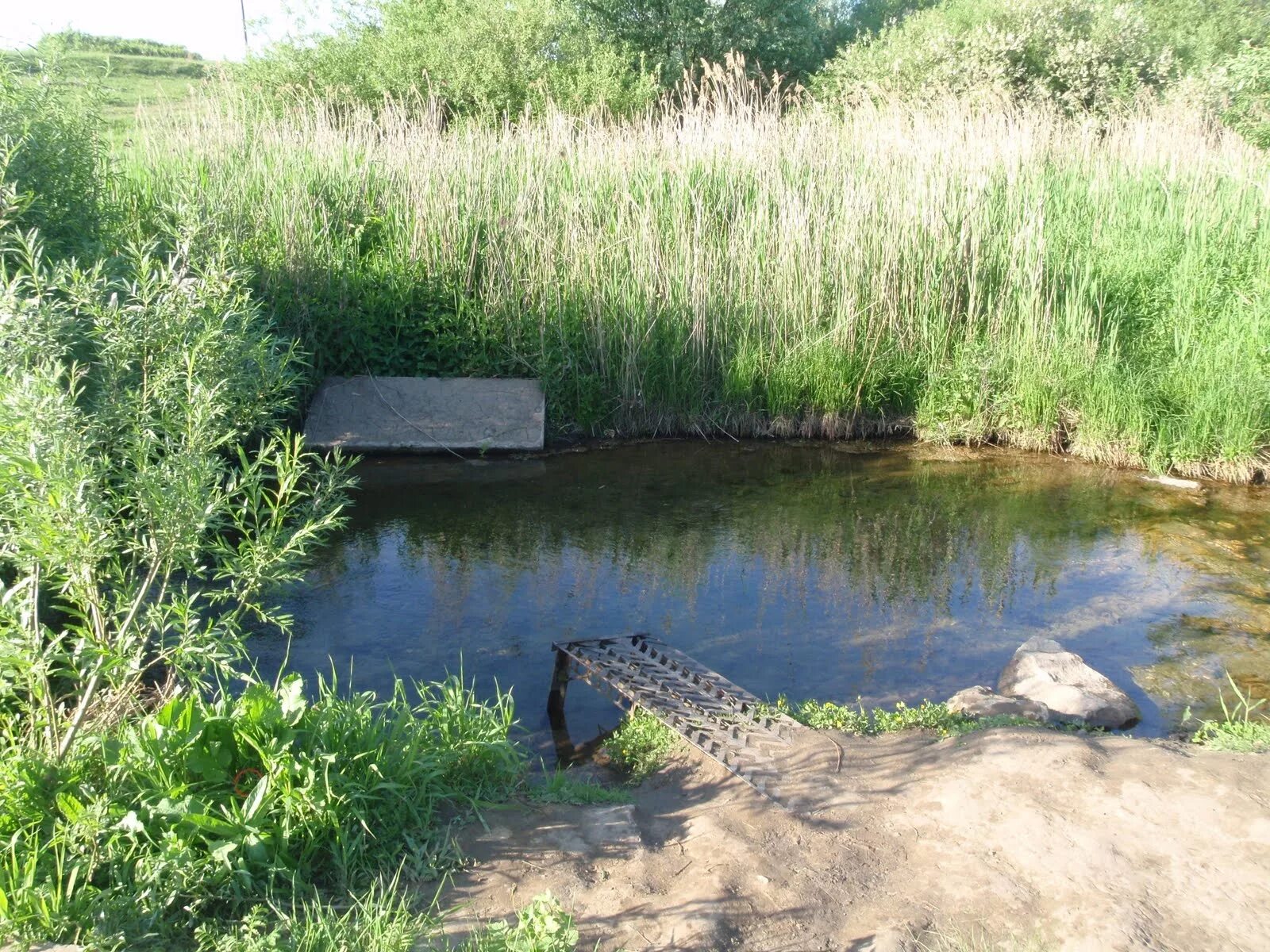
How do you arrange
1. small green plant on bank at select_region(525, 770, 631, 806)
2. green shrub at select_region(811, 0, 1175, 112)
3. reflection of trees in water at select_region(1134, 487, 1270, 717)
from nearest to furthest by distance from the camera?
small green plant on bank at select_region(525, 770, 631, 806) < reflection of trees in water at select_region(1134, 487, 1270, 717) < green shrub at select_region(811, 0, 1175, 112)

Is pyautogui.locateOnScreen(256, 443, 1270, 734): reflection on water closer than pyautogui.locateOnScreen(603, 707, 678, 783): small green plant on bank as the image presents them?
No

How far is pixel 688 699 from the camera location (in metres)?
4.43

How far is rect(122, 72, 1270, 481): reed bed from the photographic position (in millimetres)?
9211

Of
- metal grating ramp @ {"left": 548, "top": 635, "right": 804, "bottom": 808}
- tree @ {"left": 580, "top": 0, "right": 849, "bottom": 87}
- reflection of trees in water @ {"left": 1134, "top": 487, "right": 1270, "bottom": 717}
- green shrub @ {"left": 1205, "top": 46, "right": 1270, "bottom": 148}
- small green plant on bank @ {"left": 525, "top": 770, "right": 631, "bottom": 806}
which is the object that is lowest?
reflection of trees in water @ {"left": 1134, "top": 487, "right": 1270, "bottom": 717}

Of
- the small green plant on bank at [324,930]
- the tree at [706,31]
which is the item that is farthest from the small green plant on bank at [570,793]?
the tree at [706,31]

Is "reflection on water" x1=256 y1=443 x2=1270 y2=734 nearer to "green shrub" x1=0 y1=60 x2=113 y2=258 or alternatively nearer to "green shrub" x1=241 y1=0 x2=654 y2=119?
"green shrub" x1=0 y1=60 x2=113 y2=258

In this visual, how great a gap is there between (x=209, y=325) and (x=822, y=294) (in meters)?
6.76

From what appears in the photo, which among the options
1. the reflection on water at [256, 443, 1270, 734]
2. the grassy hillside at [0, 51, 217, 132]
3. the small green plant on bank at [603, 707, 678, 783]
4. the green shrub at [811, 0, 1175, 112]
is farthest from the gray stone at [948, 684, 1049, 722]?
the green shrub at [811, 0, 1175, 112]

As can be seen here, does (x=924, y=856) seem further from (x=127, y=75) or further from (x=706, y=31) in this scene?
(x=127, y=75)

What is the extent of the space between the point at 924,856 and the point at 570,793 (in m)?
1.25

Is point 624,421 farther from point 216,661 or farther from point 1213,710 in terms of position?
point 216,661

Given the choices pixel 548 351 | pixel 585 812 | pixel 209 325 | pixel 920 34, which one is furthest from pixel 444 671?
pixel 920 34

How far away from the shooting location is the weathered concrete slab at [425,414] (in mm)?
8836

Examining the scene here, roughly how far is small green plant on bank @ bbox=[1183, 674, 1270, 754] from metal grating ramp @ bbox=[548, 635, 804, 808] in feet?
5.69
